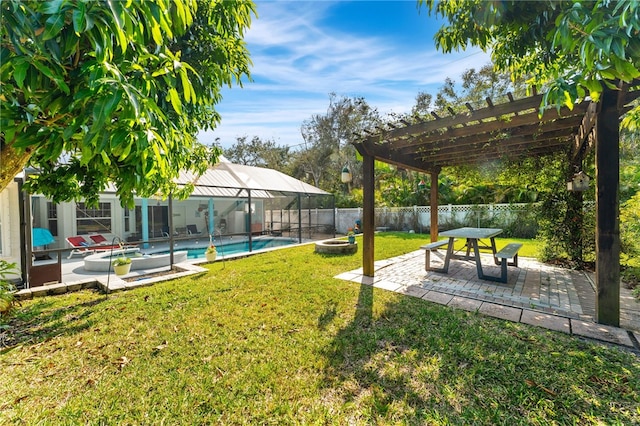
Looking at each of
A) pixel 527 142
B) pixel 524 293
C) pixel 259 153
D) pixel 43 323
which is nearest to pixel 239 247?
pixel 43 323

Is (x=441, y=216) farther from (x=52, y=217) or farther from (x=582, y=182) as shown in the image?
(x=52, y=217)

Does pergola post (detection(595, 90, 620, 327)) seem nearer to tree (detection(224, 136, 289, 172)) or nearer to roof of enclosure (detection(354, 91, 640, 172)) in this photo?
roof of enclosure (detection(354, 91, 640, 172))

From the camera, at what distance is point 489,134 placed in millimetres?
5172

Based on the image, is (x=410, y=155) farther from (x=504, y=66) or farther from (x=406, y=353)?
(x=406, y=353)

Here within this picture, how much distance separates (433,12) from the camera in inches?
141

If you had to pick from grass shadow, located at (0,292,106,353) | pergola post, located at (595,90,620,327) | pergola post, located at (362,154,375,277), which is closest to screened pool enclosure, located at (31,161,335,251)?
grass shadow, located at (0,292,106,353)

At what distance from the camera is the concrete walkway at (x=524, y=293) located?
3.32 metres

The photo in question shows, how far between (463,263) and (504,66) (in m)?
Answer: 4.63

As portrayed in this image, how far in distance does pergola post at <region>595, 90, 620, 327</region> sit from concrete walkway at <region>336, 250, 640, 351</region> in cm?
31

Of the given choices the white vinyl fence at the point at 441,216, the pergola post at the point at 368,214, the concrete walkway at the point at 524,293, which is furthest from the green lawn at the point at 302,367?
the white vinyl fence at the point at 441,216

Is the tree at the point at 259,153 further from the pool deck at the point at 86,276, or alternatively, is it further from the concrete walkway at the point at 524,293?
the concrete walkway at the point at 524,293

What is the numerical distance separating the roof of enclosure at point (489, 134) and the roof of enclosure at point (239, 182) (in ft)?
19.7

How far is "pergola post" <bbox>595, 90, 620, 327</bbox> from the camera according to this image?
323 centimetres

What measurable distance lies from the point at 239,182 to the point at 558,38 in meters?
9.96
